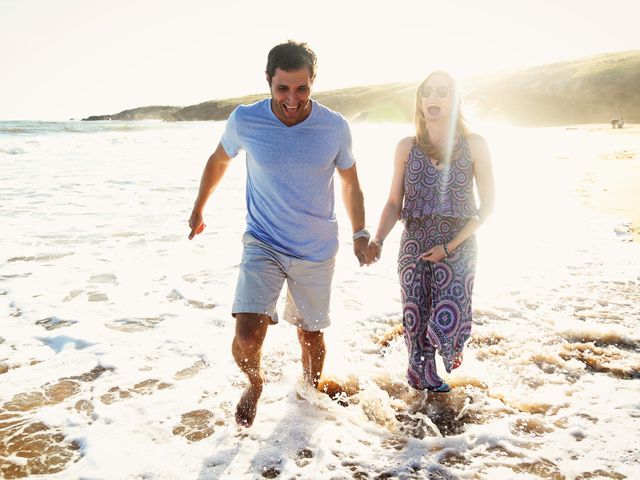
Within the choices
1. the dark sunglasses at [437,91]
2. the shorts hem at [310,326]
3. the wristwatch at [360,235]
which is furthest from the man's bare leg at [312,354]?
the dark sunglasses at [437,91]

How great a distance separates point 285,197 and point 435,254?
101 cm

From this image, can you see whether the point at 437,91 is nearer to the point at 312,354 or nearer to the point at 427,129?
the point at 427,129

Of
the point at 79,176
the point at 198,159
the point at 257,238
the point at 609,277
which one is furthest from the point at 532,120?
the point at 257,238

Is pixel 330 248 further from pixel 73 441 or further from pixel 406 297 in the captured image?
pixel 73 441

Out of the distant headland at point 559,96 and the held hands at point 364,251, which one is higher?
the distant headland at point 559,96

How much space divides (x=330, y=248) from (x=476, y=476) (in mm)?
1578

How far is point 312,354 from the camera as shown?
3.83 m

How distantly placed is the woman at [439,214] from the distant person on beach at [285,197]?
33 centimetres

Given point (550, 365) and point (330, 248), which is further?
point (550, 365)

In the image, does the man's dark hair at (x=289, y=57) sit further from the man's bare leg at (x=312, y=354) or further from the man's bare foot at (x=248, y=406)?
the man's bare foot at (x=248, y=406)

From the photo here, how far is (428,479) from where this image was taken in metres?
2.94

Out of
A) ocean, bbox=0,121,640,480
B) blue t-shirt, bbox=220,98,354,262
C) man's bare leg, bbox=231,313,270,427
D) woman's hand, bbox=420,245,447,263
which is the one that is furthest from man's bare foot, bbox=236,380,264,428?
woman's hand, bbox=420,245,447,263

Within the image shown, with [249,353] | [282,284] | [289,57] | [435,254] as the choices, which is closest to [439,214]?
[435,254]

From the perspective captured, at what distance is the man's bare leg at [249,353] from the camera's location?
3.28m
